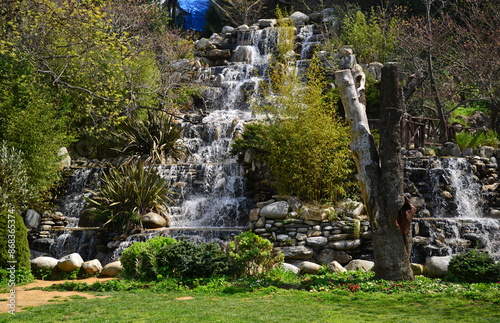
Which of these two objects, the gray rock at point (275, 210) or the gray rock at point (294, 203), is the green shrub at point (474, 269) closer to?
the gray rock at point (294, 203)

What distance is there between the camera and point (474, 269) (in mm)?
6574

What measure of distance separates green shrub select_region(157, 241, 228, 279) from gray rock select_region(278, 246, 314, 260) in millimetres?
2085

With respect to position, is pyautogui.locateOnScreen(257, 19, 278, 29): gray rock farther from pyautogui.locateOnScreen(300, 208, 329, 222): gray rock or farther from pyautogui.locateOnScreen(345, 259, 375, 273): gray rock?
pyautogui.locateOnScreen(345, 259, 375, 273): gray rock

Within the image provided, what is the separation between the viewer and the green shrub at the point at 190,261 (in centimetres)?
710

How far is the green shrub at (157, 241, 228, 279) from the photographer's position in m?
7.10

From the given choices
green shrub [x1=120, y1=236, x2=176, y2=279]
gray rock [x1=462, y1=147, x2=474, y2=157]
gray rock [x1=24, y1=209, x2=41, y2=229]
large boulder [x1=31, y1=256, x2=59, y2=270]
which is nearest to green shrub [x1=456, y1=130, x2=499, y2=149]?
gray rock [x1=462, y1=147, x2=474, y2=157]

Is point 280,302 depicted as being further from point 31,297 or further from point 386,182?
point 31,297

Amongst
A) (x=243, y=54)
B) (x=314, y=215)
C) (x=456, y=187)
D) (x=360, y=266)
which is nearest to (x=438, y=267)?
(x=360, y=266)

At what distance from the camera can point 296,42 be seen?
21.3 m

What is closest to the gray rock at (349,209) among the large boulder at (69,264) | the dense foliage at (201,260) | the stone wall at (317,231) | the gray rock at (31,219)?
the stone wall at (317,231)

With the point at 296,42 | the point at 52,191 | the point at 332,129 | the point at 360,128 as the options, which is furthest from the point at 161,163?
the point at 296,42

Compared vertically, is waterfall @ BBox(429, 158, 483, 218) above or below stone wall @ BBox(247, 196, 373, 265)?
above

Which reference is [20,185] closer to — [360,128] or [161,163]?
[161,163]

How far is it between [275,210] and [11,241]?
17.6ft
